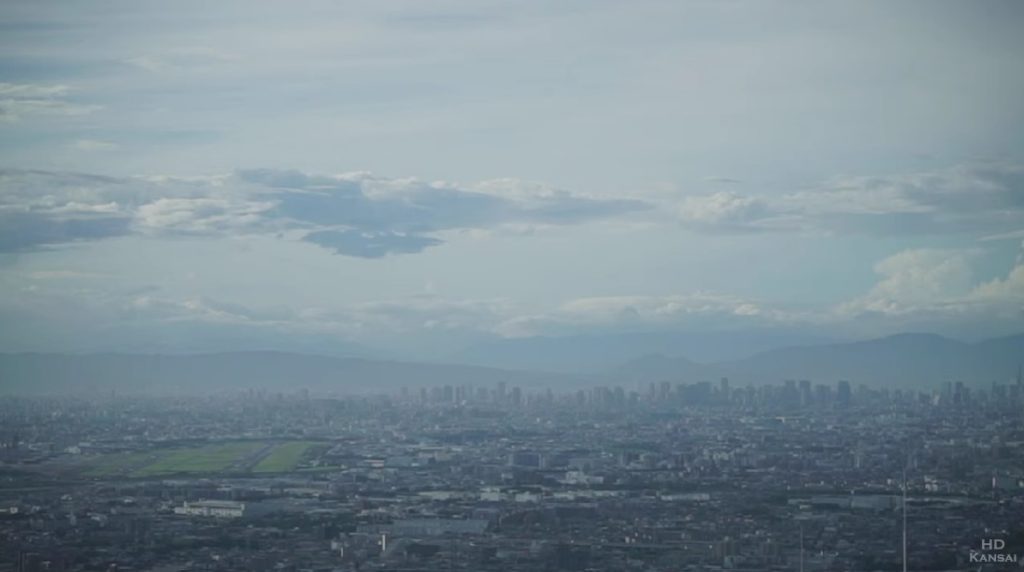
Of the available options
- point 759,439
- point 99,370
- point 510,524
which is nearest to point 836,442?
point 759,439

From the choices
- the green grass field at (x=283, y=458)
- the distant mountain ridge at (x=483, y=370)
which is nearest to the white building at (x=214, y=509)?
the green grass field at (x=283, y=458)

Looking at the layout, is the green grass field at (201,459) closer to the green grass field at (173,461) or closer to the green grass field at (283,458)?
the green grass field at (173,461)

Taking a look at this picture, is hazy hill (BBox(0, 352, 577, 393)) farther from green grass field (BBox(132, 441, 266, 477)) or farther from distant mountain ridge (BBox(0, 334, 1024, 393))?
green grass field (BBox(132, 441, 266, 477))

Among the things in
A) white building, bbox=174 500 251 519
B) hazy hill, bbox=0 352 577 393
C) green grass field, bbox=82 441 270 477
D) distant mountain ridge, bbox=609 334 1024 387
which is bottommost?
white building, bbox=174 500 251 519

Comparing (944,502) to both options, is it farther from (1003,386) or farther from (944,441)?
(1003,386)

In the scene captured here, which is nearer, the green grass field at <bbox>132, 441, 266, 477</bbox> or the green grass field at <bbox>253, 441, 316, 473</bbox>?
the green grass field at <bbox>132, 441, 266, 477</bbox>

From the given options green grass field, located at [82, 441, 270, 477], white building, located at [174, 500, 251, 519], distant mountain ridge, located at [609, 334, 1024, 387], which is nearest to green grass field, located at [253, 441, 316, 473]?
green grass field, located at [82, 441, 270, 477]

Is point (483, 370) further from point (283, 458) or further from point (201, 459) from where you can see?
point (201, 459)
